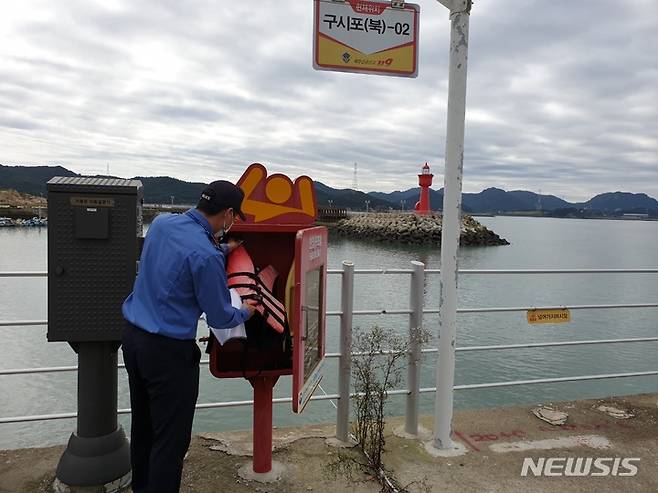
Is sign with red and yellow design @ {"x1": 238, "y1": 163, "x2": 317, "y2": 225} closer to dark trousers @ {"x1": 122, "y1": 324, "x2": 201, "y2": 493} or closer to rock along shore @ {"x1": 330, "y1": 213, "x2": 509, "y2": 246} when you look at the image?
dark trousers @ {"x1": 122, "y1": 324, "x2": 201, "y2": 493}

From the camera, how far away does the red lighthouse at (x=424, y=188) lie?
1705 inches

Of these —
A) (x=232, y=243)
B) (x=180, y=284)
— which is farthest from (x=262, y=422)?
(x=180, y=284)

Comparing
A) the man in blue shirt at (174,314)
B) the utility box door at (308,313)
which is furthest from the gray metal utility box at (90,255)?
the utility box door at (308,313)

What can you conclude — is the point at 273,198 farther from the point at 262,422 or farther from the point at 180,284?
the point at 262,422

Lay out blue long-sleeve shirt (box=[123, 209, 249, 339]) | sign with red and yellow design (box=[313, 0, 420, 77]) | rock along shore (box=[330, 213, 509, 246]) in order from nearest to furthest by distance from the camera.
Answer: blue long-sleeve shirt (box=[123, 209, 249, 339]), sign with red and yellow design (box=[313, 0, 420, 77]), rock along shore (box=[330, 213, 509, 246])

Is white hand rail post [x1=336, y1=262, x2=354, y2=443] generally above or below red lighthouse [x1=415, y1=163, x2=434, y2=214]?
below

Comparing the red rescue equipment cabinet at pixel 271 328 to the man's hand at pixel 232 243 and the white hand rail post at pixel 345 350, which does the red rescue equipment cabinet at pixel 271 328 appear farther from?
the white hand rail post at pixel 345 350

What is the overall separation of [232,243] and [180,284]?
701mm

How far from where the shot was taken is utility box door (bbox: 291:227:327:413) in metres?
2.28

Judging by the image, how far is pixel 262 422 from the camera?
2.87 metres

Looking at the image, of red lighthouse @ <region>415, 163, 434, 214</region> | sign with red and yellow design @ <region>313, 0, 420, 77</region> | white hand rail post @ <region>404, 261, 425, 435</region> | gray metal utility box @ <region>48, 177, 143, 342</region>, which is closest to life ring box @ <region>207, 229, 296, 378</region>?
gray metal utility box @ <region>48, 177, 143, 342</region>

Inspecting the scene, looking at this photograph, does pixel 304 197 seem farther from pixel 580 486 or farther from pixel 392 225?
pixel 392 225

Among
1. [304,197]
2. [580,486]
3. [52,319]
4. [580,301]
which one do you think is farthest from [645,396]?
[580,301]

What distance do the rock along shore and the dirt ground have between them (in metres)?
44.6
